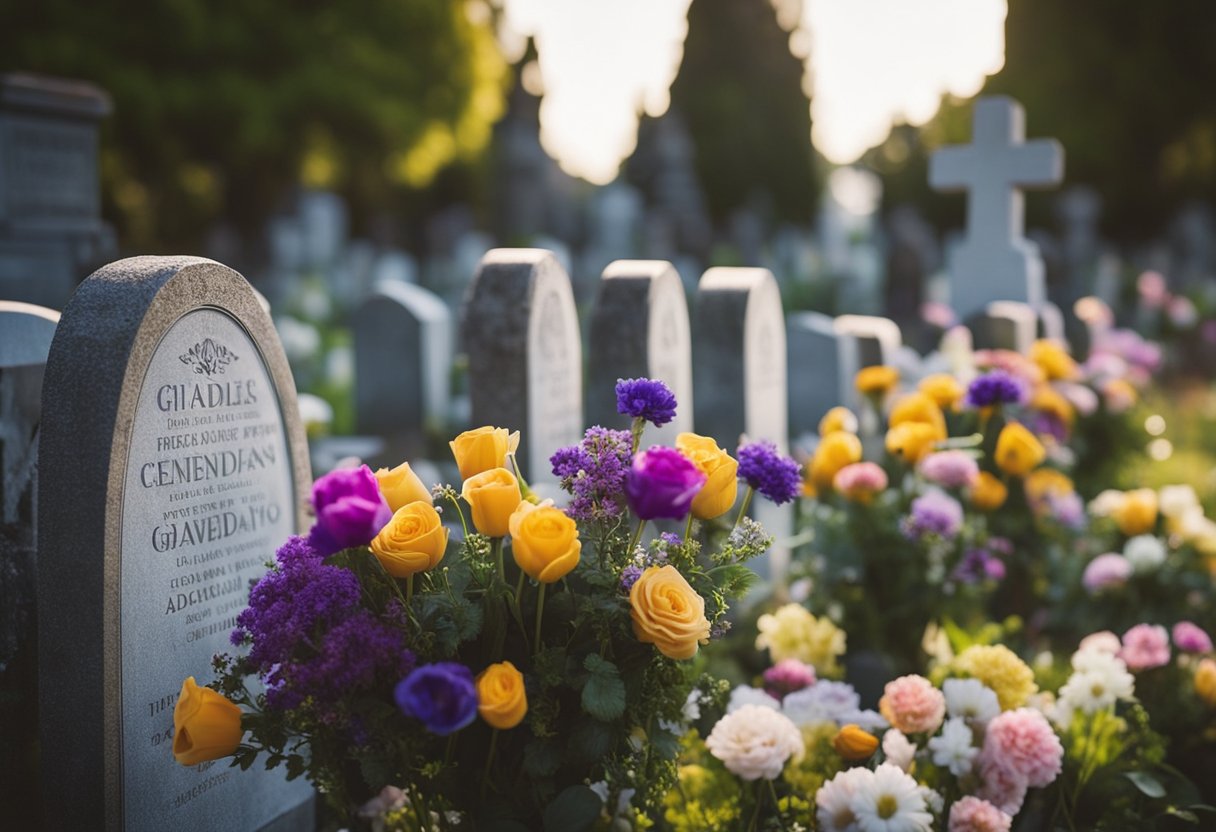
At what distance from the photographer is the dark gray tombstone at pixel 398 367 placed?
7688mm

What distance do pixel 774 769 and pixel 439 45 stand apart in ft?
67.2

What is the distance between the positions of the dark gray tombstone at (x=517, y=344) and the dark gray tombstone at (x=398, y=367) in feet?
10.1

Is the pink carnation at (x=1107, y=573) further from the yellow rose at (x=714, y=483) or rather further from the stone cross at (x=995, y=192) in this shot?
the stone cross at (x=995, y=192)

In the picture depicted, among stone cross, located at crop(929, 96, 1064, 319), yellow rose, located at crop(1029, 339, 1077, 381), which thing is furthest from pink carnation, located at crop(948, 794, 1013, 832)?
stone cross, located at crop(929, 96, 1064, 319)

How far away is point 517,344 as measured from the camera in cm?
450

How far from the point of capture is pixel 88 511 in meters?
2.47

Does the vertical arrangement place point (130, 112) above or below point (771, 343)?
above

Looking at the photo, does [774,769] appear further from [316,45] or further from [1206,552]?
[316,45]

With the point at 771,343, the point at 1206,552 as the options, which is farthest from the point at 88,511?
the point at 1206,552

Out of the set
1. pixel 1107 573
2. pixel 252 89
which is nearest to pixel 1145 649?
pixel 1107 573

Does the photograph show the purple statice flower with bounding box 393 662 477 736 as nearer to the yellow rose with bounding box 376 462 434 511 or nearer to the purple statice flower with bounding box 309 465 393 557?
the purple statice flower with bounding box 309 465 393 557

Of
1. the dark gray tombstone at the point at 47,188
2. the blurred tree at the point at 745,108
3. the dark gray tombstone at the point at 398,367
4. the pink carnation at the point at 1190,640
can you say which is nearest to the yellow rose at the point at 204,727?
the pink carnation at the point at 1190,640

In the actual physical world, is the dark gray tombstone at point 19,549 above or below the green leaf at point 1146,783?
above

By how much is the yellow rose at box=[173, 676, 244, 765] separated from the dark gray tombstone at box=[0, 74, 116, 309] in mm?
7003
